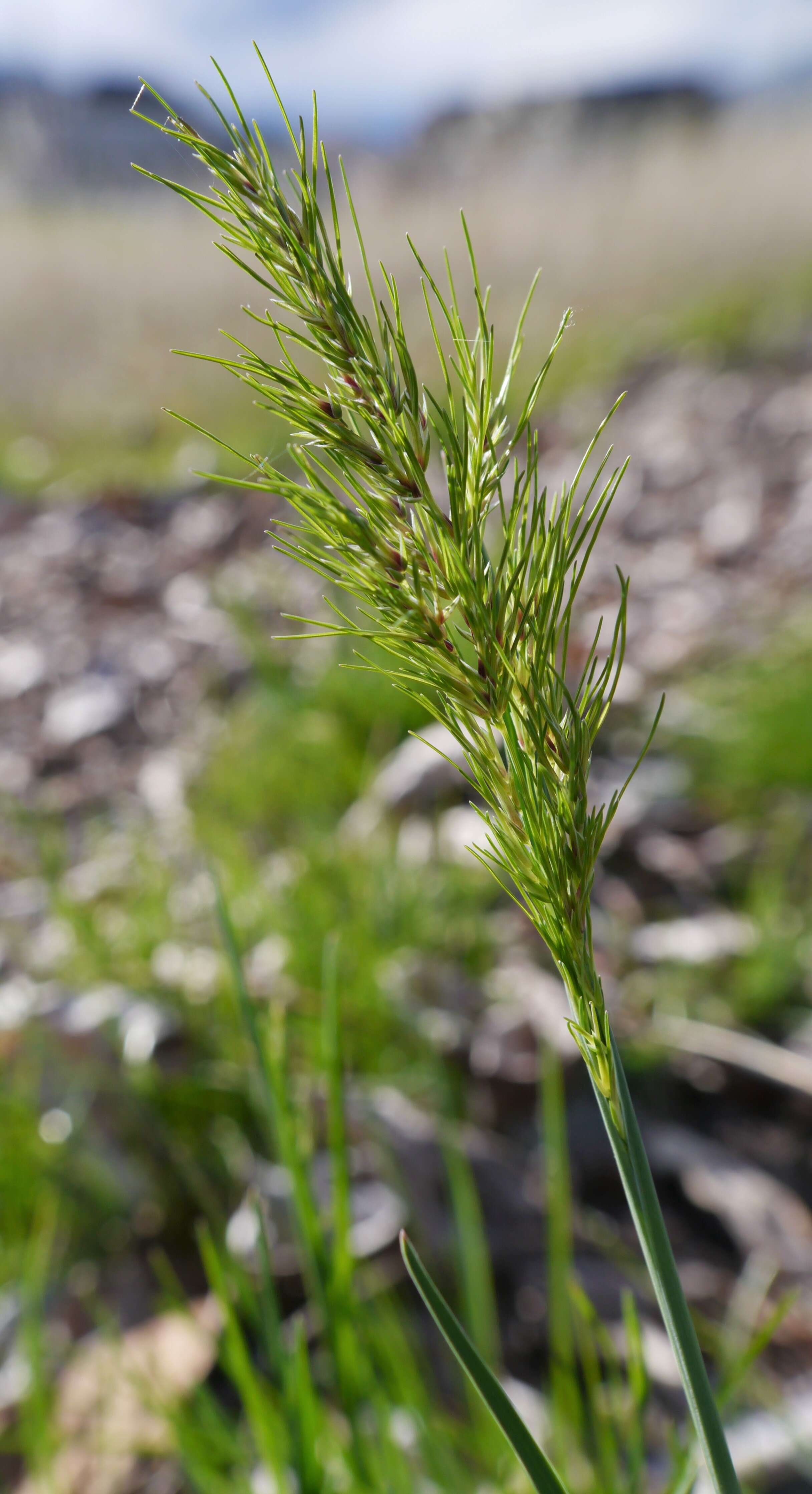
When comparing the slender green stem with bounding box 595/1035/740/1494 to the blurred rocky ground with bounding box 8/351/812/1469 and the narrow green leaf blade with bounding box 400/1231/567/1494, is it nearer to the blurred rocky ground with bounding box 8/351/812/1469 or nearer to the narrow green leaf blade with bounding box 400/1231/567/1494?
the narrow green leaf blade with bounding box 400/1231/567/1494

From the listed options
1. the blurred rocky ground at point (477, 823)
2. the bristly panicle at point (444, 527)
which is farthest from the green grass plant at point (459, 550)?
the blurred rocky ground at point (477, 823)

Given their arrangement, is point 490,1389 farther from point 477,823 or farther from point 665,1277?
point 477,823

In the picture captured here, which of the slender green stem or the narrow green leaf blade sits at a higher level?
the slender green stem

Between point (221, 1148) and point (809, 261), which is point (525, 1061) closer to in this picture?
point (221, 1148)

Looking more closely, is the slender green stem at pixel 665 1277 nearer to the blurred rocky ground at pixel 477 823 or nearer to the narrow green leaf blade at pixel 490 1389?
the narrow green leaf blade at pixel 490 1389

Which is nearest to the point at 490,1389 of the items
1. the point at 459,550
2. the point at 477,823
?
the point at 459,550

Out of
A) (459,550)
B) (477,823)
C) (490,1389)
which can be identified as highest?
(459,550)

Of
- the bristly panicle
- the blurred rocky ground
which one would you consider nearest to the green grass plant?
the bristly panicle
